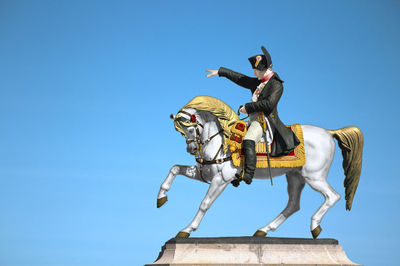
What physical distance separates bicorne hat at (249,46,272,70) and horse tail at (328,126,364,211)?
158 cm

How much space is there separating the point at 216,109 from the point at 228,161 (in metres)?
0.86

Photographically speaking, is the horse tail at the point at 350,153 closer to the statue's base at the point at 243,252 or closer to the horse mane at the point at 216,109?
the statue's base at the point at 243,252

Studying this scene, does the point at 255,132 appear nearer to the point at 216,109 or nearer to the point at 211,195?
the point at 216,109

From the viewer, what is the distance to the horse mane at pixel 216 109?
1022 centimetres

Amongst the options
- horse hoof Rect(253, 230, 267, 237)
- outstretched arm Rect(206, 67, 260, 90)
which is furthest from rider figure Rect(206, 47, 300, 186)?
horse hoof Rect(253, 230, 267, 237)

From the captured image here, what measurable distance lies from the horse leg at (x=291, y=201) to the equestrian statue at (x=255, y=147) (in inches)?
0.6

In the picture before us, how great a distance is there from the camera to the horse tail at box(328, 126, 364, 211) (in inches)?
423

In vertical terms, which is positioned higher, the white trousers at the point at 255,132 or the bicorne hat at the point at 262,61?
the bicorne hat at the point at 262,61

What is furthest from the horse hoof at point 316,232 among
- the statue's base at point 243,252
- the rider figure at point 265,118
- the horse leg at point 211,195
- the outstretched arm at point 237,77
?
the outstretched arm at point 237,77

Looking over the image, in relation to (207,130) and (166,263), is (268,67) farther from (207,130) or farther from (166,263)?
(166,263)

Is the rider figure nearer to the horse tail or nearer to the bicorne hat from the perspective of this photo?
the bicorne hat

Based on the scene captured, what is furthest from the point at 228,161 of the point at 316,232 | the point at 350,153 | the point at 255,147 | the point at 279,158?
the point at 350,153

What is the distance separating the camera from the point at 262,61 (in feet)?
34.2

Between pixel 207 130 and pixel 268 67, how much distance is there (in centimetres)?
147
